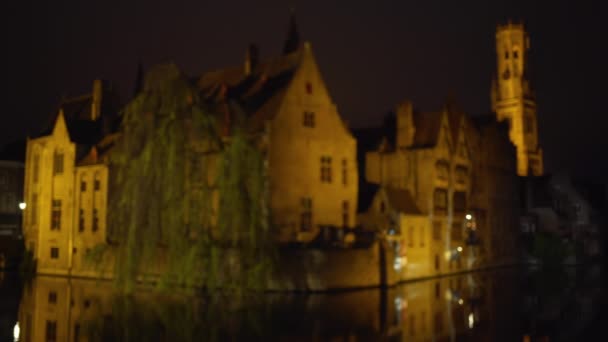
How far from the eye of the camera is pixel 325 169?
47.6m

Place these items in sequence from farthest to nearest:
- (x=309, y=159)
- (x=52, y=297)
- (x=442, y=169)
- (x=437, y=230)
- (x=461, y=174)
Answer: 1. (x=461, y=174)
2. (x=442, y=169)
3. (x=437, y=230)
4. (x=309, y=159)
5. (x=52, y=297)

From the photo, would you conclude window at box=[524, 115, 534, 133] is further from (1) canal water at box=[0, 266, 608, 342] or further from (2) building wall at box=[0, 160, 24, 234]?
(2) building wall at box=[0, 160, 24, 234]

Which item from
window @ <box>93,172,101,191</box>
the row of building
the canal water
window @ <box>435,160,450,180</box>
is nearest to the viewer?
the canal water

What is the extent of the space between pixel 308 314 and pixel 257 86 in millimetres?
23294

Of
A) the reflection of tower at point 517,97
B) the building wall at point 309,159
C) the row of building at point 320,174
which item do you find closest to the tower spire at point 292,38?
the row of building at point 320,174

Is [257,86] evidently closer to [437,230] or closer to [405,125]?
[405,125]

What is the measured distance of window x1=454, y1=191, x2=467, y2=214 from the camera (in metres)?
58.4

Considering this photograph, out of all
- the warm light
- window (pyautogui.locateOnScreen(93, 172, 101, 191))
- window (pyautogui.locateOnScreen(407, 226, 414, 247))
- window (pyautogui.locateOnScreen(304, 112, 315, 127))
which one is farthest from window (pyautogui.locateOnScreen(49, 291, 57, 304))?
window (pyautogui.locateOnScreen(407, 226, 414, 247))

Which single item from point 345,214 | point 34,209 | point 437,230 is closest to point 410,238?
point 437,230

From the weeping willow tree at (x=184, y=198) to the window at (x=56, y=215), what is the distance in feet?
82.5

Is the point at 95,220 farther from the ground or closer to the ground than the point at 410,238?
farther from the ground

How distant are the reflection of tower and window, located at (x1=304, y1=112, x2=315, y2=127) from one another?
61.1 m

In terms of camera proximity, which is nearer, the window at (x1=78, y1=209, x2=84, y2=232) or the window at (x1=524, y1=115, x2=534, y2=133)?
the window at (x1=78, y1=209, x2=84, y2=232)

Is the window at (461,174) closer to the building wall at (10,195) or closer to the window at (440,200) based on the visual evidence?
the window at (440,200)
